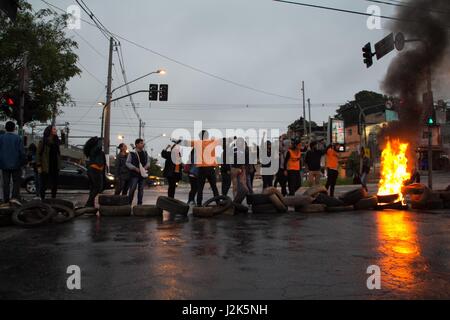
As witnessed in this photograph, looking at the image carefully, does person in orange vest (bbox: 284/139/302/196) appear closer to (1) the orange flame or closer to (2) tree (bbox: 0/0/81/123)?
(1) the orange flame

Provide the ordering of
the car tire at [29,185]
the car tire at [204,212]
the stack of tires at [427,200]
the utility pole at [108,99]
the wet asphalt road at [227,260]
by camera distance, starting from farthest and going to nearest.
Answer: the utility pole at [108,99]
the car tire at [29,185]
the stack of tires at [427,200]
the car tire at [204,212]
the wet asphalt road at [227,260]

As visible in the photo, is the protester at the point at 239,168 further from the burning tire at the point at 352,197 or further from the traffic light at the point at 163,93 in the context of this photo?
the traffic light at the point at 163,93

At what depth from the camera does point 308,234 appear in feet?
20.3

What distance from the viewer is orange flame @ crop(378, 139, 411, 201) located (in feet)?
38.2

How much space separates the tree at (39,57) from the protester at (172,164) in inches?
443

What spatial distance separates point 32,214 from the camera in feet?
24.5

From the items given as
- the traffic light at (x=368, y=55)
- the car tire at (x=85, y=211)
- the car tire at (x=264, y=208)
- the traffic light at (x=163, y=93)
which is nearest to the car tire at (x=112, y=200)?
the car tire at (x=85, y=211)

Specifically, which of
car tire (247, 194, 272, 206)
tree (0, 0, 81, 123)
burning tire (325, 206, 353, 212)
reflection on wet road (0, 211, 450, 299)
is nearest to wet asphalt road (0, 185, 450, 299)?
reflection on wet road (0, 211, 450, 299)

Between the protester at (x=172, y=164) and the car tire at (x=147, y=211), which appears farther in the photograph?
the protester at (x=172, y=164)

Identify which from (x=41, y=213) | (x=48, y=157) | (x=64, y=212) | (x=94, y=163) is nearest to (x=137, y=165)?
(x=94, y=163)

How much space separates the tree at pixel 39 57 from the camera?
1957 cm

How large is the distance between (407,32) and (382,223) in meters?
10.1
